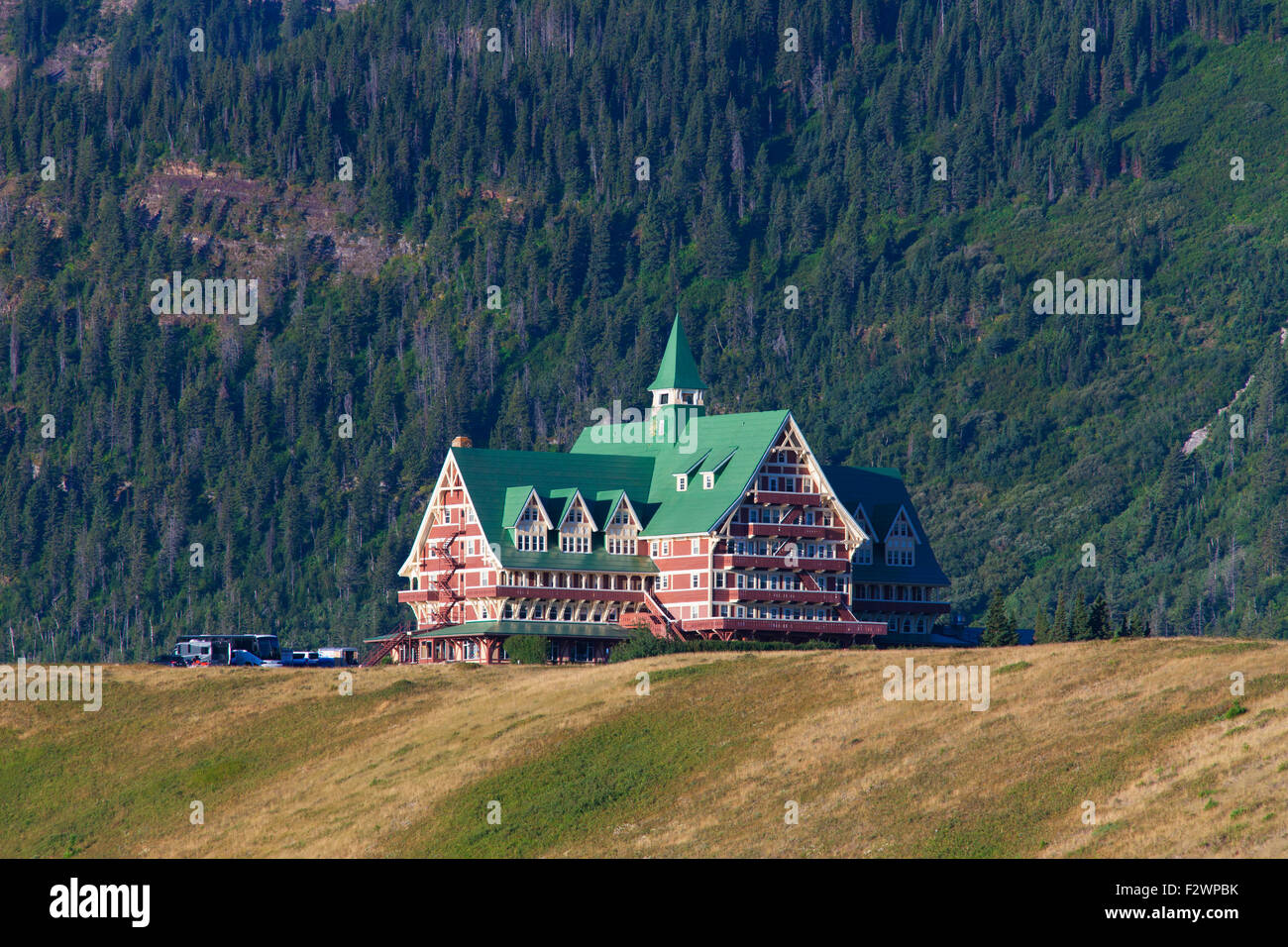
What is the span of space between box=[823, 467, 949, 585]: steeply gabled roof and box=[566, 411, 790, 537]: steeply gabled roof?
7876mm

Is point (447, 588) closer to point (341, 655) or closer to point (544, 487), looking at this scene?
point (544, 487)

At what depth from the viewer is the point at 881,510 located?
468 ft

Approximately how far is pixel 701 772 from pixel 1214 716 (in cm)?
2101

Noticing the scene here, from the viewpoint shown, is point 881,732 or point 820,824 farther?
point 881,732

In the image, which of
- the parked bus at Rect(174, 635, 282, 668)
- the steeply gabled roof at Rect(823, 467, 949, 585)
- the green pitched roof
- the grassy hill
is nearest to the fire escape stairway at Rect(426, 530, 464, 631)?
the green pitched roof

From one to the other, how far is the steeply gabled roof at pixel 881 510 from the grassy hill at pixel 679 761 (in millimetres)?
33197

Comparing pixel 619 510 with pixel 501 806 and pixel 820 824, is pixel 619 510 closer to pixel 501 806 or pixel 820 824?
pixel 501 806

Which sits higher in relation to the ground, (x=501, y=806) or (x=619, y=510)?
(x=619, y=510)

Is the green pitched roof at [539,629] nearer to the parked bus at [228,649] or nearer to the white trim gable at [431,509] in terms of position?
the white trim gable at [431,509]

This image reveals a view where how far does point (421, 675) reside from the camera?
115m

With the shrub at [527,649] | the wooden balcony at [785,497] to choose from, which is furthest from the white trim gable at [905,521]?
the shrub at [527,649]

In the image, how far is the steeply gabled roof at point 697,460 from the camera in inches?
5177

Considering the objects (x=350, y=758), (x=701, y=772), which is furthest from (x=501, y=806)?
(x=350, y=758)
